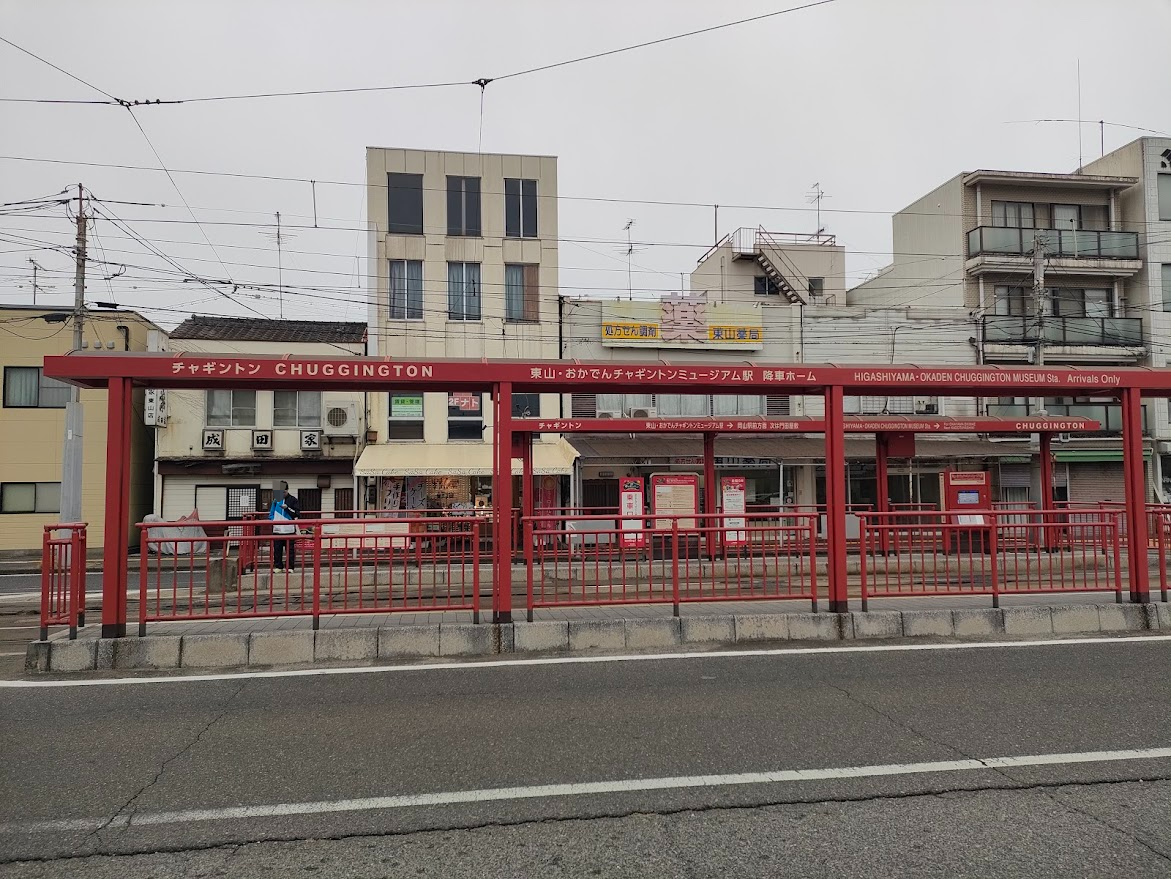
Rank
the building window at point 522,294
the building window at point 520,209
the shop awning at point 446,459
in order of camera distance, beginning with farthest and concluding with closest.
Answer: the building window at point 520,209, the building window at point 522,294, the shop awning at point 446,459

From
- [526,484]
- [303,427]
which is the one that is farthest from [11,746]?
[303,427]

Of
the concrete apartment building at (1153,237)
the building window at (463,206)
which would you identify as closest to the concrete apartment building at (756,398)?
the building window at (463,206)

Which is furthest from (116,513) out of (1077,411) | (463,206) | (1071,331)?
(1077,411)

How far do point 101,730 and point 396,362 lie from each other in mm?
4142

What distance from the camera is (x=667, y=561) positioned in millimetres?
9211

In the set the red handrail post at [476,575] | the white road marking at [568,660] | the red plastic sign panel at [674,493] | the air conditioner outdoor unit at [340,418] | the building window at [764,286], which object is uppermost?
the building window at [764,286]

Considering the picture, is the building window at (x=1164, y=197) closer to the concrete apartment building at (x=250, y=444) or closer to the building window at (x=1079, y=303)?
the building window at (x=1079, y=303)

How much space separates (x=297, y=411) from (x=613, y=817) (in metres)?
25.5

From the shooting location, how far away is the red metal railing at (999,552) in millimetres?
9312

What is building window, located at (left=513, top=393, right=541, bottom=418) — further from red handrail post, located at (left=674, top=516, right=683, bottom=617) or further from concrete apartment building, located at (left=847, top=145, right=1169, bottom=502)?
red handrail post, located at (left=674, top=516, right=683, bottom=617)

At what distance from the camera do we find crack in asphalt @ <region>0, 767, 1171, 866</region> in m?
3.78

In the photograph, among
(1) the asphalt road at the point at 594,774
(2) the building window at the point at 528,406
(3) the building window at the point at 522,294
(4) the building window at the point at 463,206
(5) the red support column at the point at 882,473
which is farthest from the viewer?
(4) the building window at the point at 463,206

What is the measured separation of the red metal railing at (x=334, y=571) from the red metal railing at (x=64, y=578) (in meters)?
0.55

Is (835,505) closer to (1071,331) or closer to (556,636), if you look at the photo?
(556,636)
